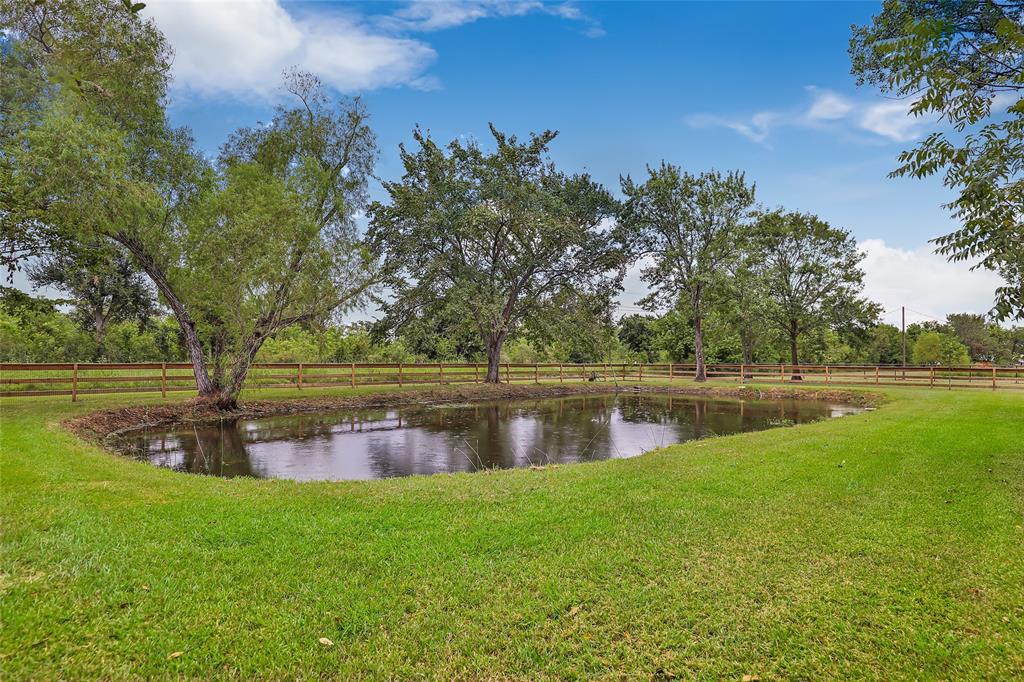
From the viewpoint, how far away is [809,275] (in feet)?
101

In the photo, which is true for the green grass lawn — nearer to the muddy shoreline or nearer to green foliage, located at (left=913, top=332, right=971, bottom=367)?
the muddy shoreline

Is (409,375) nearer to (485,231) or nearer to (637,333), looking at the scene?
(485,231)

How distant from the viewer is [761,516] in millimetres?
4703

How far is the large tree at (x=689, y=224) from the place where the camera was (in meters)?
27.7

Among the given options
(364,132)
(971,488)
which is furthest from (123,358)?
(971,488)

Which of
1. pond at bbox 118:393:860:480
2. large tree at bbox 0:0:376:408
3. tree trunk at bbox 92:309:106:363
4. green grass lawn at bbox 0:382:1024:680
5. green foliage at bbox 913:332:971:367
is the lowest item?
pond at bbox 118:393:860:480

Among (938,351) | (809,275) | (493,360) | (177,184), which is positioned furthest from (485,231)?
(938,351)

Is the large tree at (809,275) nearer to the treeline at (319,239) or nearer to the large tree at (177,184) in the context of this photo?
the treeline at (319,239)

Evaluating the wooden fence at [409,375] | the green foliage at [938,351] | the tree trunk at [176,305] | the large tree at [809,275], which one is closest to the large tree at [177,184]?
the tree trunk at [176,305]

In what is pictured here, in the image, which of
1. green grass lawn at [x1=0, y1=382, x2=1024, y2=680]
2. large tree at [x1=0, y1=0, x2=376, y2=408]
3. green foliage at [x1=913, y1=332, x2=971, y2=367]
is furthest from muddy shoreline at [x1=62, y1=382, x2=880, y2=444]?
green foliage at [x1=913, y1=332, x2=971, y2=367]

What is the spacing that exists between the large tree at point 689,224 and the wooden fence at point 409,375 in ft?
16.5

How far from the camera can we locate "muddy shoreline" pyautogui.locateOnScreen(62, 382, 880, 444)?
12.2 m

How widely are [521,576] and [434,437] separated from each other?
8901mm

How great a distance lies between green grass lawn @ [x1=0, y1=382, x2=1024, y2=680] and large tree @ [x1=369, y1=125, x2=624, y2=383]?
17.6 metres
